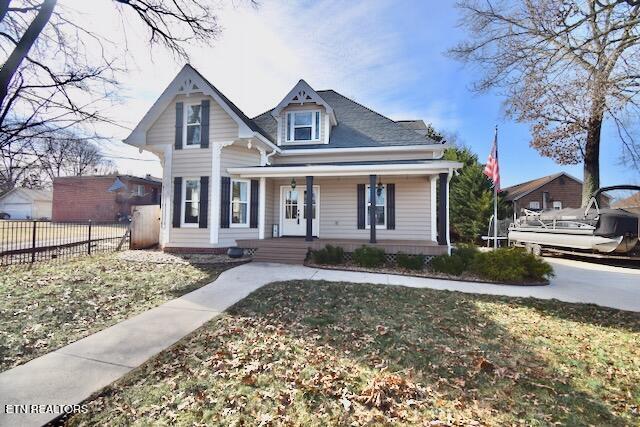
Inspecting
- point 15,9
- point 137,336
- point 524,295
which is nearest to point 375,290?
point 524,295

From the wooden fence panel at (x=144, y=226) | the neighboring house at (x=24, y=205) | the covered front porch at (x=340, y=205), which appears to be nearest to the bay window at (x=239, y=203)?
the covered front porch at (x=340, y=205)

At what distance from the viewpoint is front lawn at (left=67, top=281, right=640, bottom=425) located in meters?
2.73

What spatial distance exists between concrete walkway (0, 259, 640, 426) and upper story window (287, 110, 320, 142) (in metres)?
6.49

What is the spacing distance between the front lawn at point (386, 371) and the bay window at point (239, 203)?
20.6 ft

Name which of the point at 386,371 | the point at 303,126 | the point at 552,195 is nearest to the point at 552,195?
the point at 552,195

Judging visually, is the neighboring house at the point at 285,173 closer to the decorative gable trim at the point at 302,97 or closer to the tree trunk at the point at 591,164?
the decorative gable trim at the point at 302,97

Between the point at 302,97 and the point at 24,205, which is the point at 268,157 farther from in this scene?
the point at 24,205

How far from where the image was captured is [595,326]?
5.14 m

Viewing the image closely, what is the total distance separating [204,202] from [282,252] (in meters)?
3.64

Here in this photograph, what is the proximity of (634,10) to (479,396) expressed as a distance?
10.6m

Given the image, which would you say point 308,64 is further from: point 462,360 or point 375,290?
point 462,360

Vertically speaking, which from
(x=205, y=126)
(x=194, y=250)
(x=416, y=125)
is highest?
(x=416, y=125)

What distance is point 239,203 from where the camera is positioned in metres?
11.6

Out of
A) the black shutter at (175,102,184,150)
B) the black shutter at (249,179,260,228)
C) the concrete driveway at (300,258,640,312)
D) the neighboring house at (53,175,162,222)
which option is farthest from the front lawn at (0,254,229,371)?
the neighboring house at (53,175,162,222)
